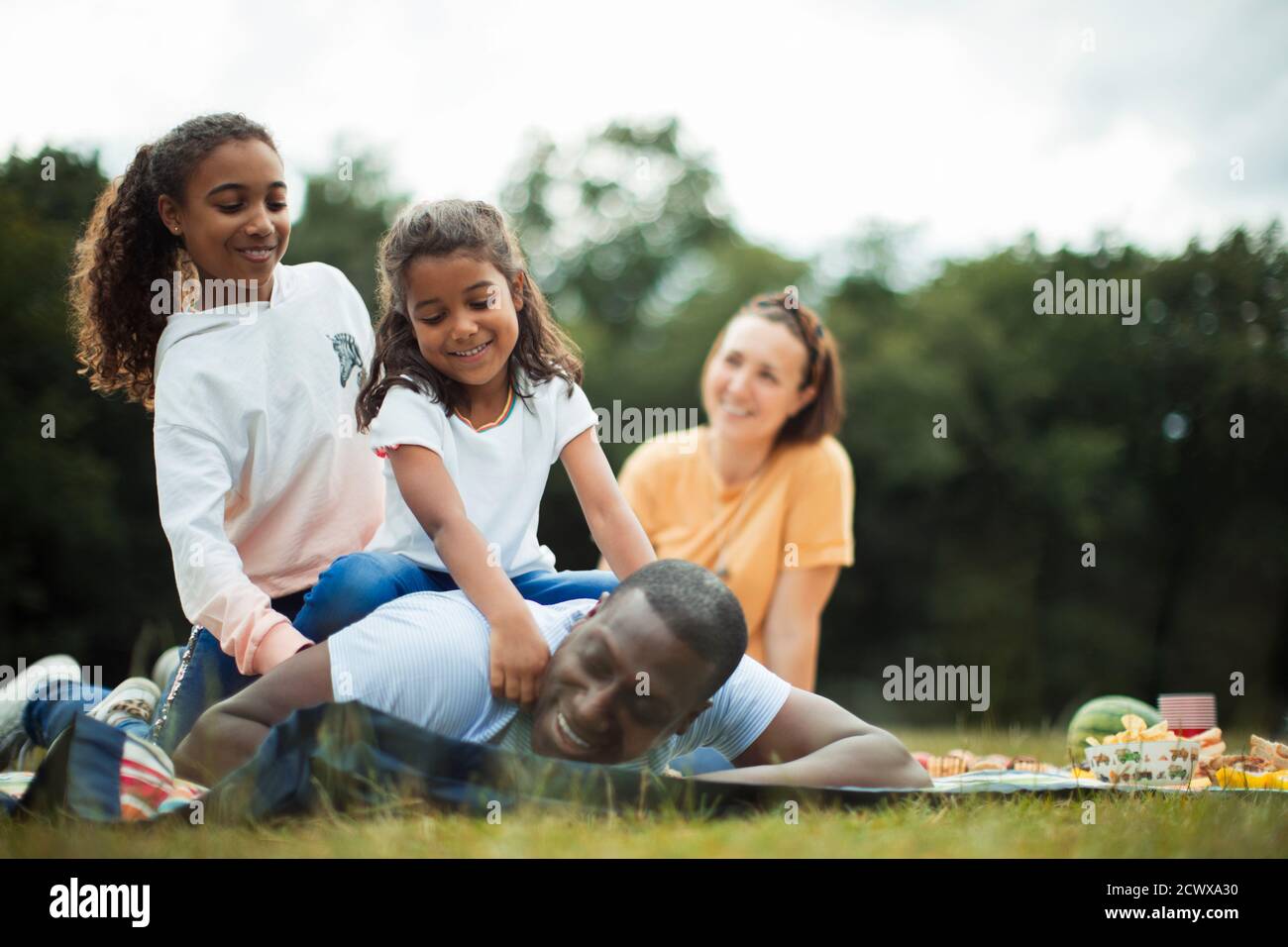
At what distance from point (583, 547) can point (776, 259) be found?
904 cm

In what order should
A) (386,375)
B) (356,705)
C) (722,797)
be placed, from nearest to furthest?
1. (356,705)
2. (722,797)
3. (386,375)

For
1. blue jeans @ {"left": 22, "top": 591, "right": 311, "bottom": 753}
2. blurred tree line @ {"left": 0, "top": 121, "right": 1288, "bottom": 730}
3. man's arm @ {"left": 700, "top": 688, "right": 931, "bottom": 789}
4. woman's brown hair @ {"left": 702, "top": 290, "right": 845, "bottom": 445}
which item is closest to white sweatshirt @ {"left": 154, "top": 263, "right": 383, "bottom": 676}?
blue jeans @ {"left": 22, "top": 591, "right": 311, "bottom": 753}

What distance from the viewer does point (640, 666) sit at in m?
2.83

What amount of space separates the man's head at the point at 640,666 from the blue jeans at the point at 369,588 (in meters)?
0.58

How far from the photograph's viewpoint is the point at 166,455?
11.8 ft

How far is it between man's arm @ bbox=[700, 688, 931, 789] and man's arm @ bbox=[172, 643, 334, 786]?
1.03 m

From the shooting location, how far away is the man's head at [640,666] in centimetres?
285

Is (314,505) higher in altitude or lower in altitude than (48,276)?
lower

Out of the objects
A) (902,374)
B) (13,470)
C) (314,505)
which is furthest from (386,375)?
(902,374)

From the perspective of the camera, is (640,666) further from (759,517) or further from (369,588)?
(759,517)

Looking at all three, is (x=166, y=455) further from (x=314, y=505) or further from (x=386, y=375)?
(x=386, y=375)

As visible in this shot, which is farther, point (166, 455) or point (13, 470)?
point (13, 470)
